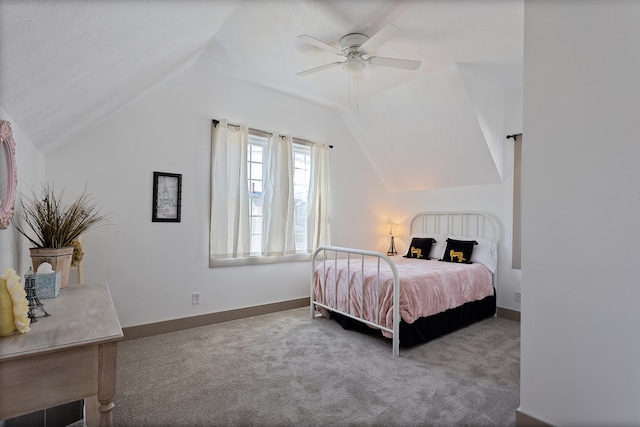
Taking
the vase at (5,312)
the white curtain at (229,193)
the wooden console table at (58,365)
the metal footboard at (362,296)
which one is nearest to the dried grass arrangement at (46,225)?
the wooden console table at (58,365)

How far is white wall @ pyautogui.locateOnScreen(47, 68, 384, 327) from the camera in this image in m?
2.88

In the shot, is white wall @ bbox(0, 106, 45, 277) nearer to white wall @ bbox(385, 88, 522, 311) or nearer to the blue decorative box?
the blue decorative box

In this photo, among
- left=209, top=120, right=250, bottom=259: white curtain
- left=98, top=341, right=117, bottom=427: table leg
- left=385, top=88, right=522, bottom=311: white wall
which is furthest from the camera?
left=385, top=88, right=522, bottom=311: white wall

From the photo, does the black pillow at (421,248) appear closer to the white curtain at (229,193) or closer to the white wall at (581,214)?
the white curtain at (229,193)

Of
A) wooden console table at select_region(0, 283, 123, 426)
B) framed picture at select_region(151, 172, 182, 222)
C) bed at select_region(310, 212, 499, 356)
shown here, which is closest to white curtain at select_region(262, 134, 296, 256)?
bed at select_region(310, 212, 499, 356)

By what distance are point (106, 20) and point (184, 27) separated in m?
0.81

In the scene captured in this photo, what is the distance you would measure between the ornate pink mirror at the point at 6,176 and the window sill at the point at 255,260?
81.0 inches

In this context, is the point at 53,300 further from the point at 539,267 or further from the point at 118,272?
the point at 539,267

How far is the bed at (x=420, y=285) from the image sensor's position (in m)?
2.82

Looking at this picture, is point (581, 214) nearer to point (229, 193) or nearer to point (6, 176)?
point (6, 176)

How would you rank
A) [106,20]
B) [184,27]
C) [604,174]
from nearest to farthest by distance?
[106,20] < [604,174] < [184,27]

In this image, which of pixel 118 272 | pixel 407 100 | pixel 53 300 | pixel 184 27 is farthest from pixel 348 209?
pixel 53 300

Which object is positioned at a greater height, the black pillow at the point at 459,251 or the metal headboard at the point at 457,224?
the metal headboard at the point at 457,224

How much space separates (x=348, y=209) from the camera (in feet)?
15.4
